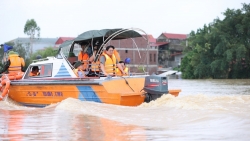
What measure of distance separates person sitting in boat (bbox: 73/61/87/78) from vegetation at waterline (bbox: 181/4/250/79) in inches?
1627

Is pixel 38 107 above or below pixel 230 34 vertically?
below

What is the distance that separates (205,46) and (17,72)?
45282 mm

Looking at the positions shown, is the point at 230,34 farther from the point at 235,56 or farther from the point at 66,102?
the point at 66,102

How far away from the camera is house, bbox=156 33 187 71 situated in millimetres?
94312

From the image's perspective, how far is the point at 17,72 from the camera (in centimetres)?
1658

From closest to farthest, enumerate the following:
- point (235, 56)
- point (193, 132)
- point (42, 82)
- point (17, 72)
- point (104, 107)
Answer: point (193, 132) → point (104, 107) → point (42, 82) → point (17, 72) → point (235, 56)

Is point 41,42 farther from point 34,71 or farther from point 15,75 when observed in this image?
point 34,71

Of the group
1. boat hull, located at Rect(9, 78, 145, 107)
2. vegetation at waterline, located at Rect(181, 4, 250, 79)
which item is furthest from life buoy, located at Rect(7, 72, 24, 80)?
vegetation at waterline, located at Rect(181, 4, 250, 79)

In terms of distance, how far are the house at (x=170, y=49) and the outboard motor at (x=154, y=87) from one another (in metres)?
76.1

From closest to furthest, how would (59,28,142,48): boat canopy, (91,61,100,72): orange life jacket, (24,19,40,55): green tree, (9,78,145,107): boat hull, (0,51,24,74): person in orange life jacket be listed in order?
(9,78,145,107): boat hull, (59,28,142,48): boat canopy, (91,61,100,72): orange life jacket, (0,51,24,74): person in orange life jacket, (24,19,40,55): green tree

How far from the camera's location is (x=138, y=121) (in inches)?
423

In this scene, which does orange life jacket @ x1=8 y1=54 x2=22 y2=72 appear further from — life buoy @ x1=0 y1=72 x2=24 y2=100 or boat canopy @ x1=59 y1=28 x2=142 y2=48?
boat canopy @ x1=59 y1=28 x2=142 y2=48

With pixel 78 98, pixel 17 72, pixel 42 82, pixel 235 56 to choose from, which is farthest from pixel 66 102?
pixel 235 56

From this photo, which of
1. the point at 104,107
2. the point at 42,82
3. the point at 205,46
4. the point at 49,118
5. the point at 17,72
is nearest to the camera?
the point at 49,118
